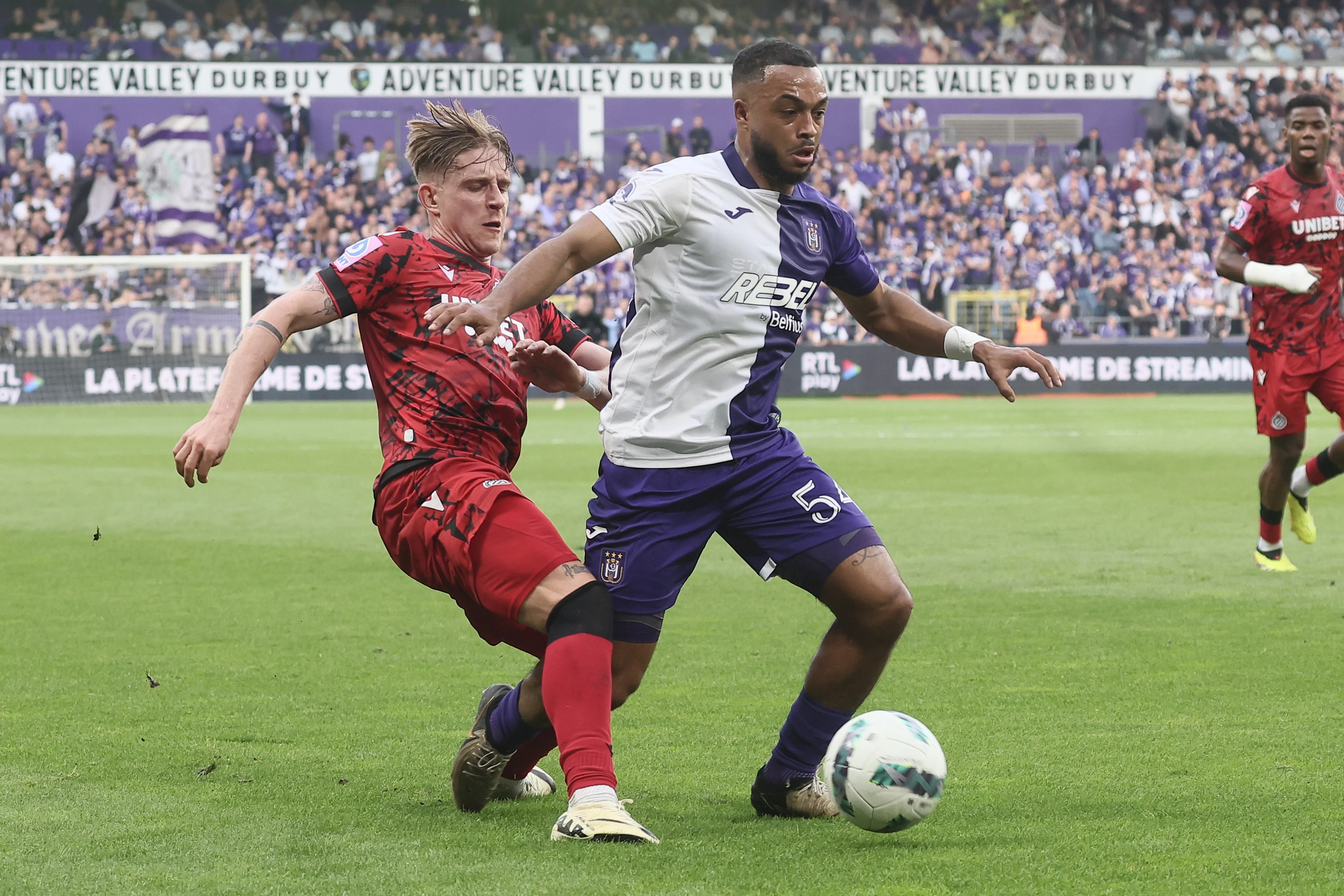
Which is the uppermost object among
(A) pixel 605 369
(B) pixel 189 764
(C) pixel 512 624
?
(A) pixel 605 369

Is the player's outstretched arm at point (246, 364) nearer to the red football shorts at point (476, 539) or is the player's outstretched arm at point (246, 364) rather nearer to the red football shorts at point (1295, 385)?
the red football shorts at point (476, 539)

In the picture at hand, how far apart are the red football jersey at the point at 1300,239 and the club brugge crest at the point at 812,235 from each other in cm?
539

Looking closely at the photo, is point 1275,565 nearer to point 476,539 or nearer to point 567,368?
point 567,368

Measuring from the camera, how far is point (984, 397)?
2934cm

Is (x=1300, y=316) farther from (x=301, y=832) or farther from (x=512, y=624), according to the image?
(x=301, y=832)

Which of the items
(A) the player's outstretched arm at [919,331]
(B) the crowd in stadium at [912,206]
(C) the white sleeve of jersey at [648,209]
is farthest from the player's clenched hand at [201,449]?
(B) the crowd in stadium at [912,206]

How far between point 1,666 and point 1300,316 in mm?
6966

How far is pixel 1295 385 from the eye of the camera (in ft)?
30.2

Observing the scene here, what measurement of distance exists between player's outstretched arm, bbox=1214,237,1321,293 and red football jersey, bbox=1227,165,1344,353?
0.31 feet

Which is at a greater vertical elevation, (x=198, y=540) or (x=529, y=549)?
(x=529, y=549)

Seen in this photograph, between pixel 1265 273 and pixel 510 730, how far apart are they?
6046mm

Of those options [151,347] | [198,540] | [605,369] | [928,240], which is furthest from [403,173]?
[605,369]

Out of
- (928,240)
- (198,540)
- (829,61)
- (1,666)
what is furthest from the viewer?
(829,61)

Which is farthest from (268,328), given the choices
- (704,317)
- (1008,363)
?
(1008,363)
